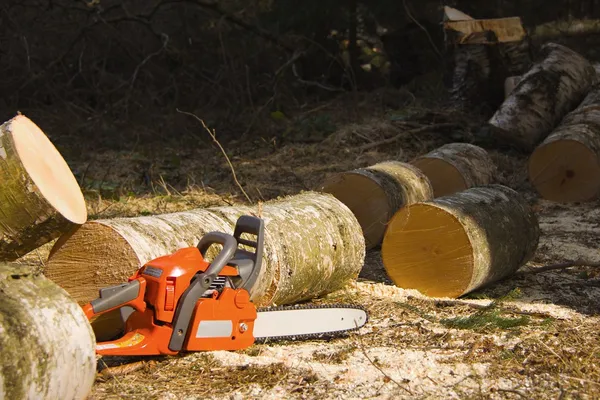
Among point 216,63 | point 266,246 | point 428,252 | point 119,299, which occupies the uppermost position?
point 216,63

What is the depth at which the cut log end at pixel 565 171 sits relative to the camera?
7406 mm

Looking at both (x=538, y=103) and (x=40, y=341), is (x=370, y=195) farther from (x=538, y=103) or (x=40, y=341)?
(x=538, y=103)

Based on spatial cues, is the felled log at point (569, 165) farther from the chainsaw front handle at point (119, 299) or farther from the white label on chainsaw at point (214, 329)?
the chainsaw front handle at point (119, 299)

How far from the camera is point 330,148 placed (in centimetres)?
912

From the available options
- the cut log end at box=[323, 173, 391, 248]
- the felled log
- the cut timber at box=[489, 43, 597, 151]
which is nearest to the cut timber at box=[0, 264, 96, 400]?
the cut log end at box=[323, 173, 391, 248]

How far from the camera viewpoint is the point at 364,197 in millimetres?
5707

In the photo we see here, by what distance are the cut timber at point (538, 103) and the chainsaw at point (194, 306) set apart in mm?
5598

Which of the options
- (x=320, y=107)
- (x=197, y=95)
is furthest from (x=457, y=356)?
(x=197, y=95)

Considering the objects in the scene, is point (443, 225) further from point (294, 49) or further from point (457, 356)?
point (294, 49)

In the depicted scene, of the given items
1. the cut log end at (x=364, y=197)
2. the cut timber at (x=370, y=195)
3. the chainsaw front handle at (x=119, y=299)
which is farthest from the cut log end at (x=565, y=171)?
the chainsaw front handle at (x=119, y=299)

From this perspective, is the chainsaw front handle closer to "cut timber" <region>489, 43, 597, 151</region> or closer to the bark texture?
the bark texture

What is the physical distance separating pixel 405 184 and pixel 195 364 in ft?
9.52

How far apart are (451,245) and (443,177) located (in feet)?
7.45

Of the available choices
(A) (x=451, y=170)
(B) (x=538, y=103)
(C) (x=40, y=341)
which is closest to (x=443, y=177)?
(A) (x=451, y=170)
